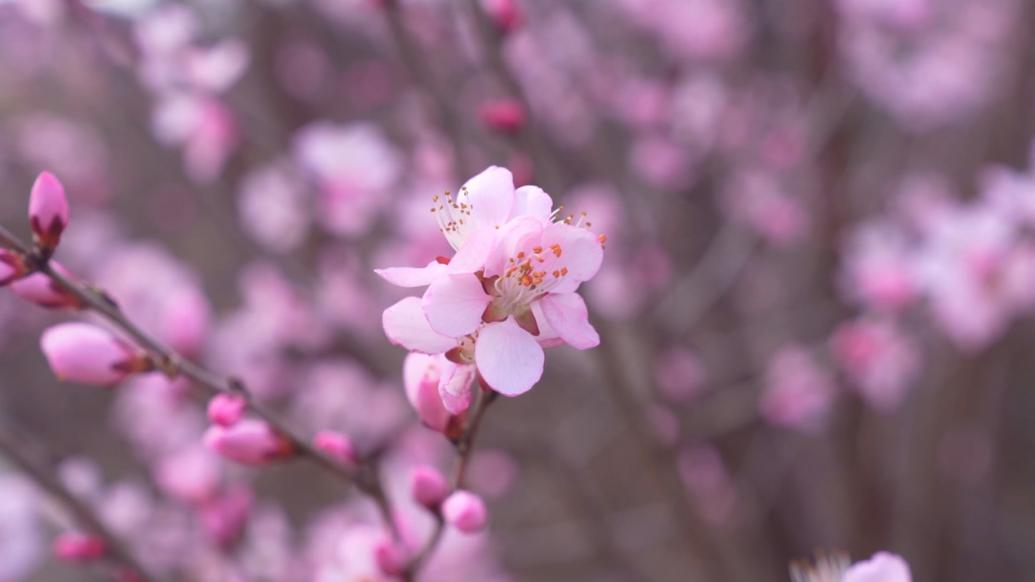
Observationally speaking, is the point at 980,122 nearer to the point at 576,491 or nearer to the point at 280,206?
the point at 576,491

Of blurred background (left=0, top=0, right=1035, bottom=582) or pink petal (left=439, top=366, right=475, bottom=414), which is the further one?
blurred background (left=0, top=0, right=1035, bottom=582)

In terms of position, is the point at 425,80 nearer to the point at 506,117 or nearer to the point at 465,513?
the point at 506,117

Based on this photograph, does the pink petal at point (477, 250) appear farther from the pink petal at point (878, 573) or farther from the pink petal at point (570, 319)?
the pink petal at point (878, 573)

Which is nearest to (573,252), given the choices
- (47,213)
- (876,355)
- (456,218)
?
(456,218)

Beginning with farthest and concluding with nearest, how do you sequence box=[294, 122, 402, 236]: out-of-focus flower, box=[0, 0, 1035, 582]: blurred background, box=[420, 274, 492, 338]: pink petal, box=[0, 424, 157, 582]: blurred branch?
box=[294, 122, 402, 236]: out-of-focus flower → box=[0, 0, 1035, 582]: blurred background → box=[0, 424, 157, 582]: blurred branch → box=[420, 274, 492, 338]: pink petal

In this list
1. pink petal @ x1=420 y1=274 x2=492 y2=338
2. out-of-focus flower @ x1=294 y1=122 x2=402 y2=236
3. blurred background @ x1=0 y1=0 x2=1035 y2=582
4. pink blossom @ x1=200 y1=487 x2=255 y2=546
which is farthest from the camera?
out-of-focus flower @ x1=294 y1=122 x2=402 y2=236

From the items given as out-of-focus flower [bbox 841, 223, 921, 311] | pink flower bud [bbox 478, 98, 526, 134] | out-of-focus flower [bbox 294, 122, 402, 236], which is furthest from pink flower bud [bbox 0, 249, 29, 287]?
out-of-focus flower [bbox 841, 223, 921, 311]

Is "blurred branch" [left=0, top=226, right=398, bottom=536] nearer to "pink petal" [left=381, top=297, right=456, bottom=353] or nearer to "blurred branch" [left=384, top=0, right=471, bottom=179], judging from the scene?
"pink petal" [left=381, top=297, right=456, bottom=353]
